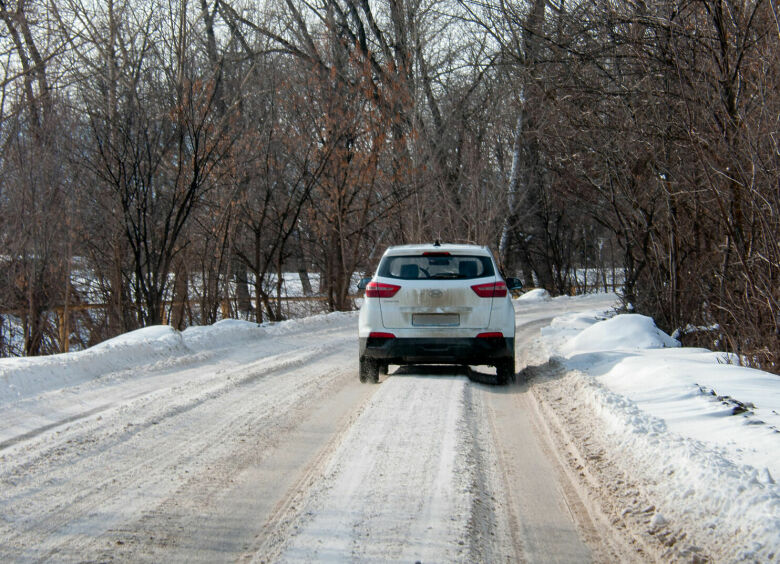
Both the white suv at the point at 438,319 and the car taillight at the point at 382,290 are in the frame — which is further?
the car taillight at the point at 382,290

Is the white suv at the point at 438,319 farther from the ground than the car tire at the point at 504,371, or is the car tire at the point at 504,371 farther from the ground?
the white suv at the point at 438,319

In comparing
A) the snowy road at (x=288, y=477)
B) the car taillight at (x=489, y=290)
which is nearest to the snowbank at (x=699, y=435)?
the snowy road at (x=288, y=477)

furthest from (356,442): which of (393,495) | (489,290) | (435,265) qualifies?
(435,265)

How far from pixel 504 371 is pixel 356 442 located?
3.74 m

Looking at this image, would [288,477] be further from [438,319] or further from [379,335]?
[438,319]

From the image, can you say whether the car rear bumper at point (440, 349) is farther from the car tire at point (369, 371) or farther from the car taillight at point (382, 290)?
the car taillight at point (382, 290)

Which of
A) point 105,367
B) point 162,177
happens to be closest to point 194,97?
point 162,177

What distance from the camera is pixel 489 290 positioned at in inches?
355

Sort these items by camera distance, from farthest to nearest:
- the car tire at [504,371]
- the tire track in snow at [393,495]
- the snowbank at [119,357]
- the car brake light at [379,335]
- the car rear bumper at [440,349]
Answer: the car tire at [504,371] < the car brake light at [379,335] < the car rear bumper at [440,349] < the snowbank at [119,357] < the tire track in snow at [393,495]

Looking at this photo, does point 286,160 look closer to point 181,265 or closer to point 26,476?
point 181,265

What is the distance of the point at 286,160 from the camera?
79.4ft

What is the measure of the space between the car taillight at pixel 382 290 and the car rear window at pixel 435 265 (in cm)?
18

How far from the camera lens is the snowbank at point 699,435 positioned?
12.6 feet

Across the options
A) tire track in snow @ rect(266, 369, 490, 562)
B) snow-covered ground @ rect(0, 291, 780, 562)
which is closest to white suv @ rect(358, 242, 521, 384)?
snow-covered ground @ rect(0, 291, 780, 562)
